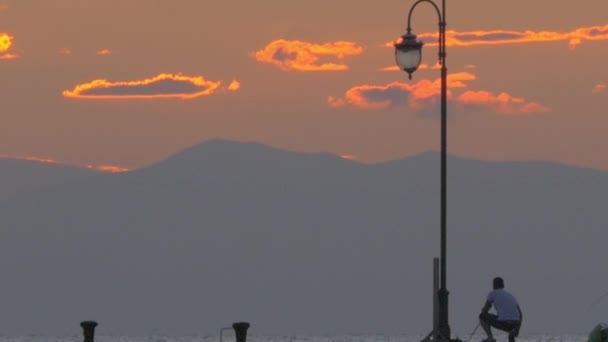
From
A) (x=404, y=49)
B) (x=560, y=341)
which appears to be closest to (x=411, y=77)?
(x=404, y=49)

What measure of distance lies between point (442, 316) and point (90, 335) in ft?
26.2

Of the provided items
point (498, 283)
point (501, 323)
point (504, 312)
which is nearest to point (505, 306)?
point (504, 312)

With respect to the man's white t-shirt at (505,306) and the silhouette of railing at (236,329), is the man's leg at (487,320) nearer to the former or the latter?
the man's white t-shirt at (505,306)

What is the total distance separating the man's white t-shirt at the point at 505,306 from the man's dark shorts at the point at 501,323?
0.29 ft

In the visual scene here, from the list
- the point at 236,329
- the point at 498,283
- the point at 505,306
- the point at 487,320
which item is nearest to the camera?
the point at 498,283

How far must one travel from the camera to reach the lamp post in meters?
37.9

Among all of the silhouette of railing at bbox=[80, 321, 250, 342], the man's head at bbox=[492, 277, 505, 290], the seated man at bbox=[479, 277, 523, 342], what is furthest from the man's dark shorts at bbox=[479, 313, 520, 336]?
the silhouette of railing at bbox=[80, 321, 250, 342]

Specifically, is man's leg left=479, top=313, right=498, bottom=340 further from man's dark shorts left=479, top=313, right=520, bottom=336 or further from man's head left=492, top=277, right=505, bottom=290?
man's head left=492, top=277, right=505, bottom=290

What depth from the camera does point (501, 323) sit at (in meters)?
38.7

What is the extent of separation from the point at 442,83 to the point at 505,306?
4985 millimetres

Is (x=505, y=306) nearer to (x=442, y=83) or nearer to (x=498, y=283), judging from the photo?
(x=498, y=283)

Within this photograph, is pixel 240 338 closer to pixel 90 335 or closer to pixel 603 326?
pixel 90 335

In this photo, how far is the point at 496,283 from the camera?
38.6 metres

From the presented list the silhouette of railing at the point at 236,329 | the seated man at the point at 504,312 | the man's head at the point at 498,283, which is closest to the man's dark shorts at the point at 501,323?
the seated man at the point at 504,312
